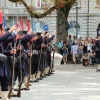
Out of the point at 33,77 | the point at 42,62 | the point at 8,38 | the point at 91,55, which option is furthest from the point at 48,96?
the point at 91,55

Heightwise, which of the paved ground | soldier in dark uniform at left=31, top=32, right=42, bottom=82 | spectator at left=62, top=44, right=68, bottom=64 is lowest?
spectator at left=62, top=44, right=68, bottom=64

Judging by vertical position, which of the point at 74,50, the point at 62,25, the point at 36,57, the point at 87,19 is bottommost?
the point at 74,50

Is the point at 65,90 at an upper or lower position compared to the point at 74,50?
upper

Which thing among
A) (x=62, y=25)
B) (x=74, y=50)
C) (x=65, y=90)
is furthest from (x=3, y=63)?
(x=62, y=25)

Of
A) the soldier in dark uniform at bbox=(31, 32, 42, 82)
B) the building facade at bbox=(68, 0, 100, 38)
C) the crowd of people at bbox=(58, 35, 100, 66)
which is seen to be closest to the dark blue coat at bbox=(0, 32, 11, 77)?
the soldier in dark uniform at bbox=(31, 32, 42, 82)

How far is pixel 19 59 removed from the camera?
1376cm

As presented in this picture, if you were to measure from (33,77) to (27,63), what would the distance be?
3.26 m

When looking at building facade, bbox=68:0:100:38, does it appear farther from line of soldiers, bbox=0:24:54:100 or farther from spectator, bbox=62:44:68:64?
line of soldiers, bbox=0:24:54:100

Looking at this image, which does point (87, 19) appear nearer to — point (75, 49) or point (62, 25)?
point (62, 25)

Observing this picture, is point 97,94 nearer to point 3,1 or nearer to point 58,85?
point 58,85

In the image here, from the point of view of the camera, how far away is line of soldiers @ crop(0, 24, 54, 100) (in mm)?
12016

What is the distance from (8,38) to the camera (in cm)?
1209

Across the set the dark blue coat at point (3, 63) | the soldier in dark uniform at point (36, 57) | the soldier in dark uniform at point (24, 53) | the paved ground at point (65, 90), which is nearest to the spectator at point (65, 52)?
the paved ground at point (65, 90)

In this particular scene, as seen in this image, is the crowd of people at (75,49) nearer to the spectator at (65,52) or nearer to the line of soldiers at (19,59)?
the spectator at (65,52)
